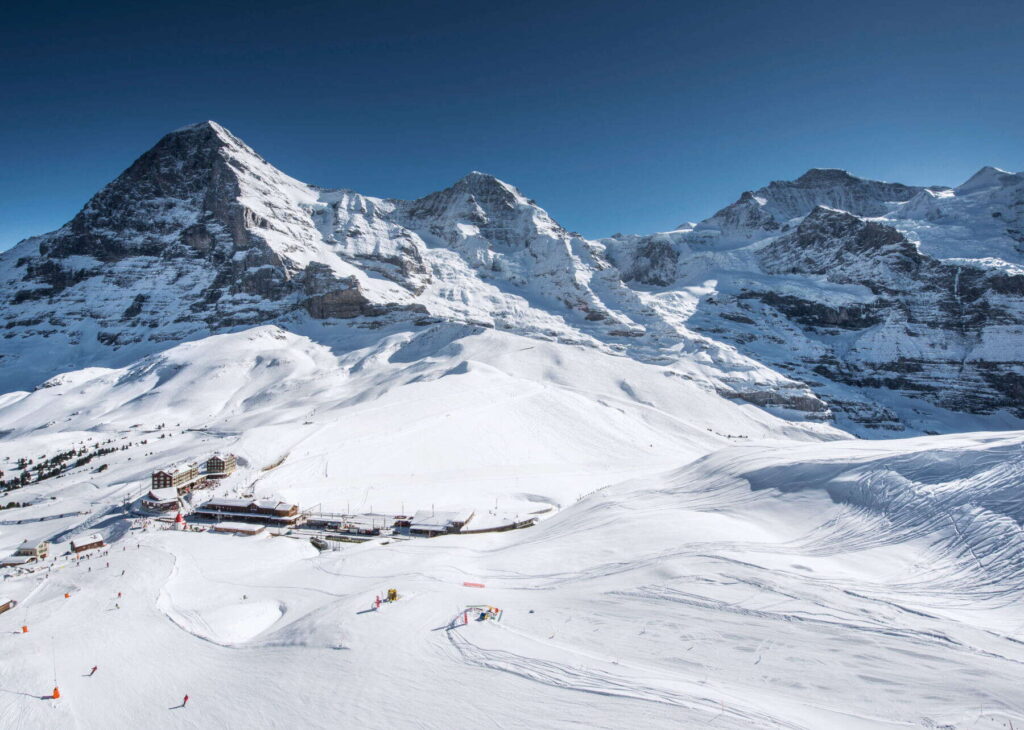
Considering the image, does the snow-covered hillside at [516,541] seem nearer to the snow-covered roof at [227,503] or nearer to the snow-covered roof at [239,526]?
the snow-covered roof at [239,526]

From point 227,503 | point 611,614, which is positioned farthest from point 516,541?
point 227,503

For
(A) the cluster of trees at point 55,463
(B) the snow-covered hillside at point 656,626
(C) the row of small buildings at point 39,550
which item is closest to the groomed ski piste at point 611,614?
(B) the snow-covered hillside at point 656,626

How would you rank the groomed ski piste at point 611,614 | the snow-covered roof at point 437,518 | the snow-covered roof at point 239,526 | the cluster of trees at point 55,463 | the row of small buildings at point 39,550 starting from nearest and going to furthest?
the groomed ski piste at point 611,614 → the row of small buildings at point 39,550 → the snow-covered roof at point 437,518 → the snow-covered roof at point 239,526 → the cluster of trees at point 55,463

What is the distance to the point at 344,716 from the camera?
13523mm

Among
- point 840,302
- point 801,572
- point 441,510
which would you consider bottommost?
point 441,510

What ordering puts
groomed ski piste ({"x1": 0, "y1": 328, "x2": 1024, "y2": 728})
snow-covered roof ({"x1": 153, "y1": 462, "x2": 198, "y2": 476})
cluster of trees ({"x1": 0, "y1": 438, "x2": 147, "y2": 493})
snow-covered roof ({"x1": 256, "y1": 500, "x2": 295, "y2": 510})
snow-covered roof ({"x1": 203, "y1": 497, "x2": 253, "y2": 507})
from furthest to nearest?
cluster of trees ({"x1": 0, "y1": 438, "x2": 147, "y2": 493}) → snow-covered roof ({"x1": 153, "y1": 462, "x2": 198, "y2": 476}) → snow-covered roof ({"x1": 203, "y1": 497, "x2": 253, "y2": 507}) → snow-covered roof ({"x1": 256, "y1": 500, "x2": 295, "y2": 510}) → groomed ski piste ({"x1": 0, "y1": 328, "x2": 1024, "y2": 728})

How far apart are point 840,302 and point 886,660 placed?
632 feet

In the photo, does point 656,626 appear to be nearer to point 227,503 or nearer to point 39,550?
point 227,503

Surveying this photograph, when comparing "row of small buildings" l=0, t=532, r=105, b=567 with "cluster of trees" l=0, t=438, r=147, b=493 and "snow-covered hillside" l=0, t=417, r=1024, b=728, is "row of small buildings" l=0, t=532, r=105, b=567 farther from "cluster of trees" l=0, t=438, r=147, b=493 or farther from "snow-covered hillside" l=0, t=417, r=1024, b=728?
"cluster of trees" l=0, t=438, r=147, b=493

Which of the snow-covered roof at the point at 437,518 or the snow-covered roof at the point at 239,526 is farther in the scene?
the snow-covered roof at the point at 239,526

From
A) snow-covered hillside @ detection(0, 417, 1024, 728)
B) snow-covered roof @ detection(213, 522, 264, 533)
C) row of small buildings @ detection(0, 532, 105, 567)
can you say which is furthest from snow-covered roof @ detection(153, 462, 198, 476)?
snow-covered hillside @ detection(0, 417, 1024, 728)

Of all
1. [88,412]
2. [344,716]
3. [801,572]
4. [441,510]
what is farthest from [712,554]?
[88,412]

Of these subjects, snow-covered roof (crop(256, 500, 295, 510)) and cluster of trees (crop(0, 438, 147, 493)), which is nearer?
snow-covered roof (crop(256, 500, 295, 510))

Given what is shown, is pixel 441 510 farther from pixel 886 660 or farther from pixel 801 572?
pixel 886 660
